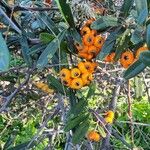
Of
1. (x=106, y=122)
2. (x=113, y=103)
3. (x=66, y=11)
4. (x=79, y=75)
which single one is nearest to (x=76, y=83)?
(x=79, y=75)

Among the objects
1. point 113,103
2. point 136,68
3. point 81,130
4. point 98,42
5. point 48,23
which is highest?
point 48,23

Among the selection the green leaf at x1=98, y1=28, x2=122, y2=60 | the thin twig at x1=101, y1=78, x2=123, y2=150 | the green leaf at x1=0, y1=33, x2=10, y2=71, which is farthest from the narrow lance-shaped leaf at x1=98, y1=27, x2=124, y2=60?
the thin twig at x1=101, y1=78, x2=123, y2=150

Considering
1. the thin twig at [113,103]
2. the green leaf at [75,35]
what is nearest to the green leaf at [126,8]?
the green leaf at [75,35]

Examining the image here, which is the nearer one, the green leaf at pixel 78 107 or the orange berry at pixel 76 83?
the orange berry at pixel 76 83

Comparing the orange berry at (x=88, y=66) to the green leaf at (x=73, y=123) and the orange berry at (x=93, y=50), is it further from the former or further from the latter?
the green leaf at (x=73, y=123)

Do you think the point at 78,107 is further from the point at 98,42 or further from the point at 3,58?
the point at 3,58

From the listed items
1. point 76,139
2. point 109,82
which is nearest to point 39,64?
point 76,139

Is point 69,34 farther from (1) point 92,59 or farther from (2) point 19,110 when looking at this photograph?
(2) point 19,110

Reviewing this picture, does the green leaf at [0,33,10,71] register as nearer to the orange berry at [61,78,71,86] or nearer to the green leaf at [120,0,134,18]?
the orange berry at [61,78,71,86]
